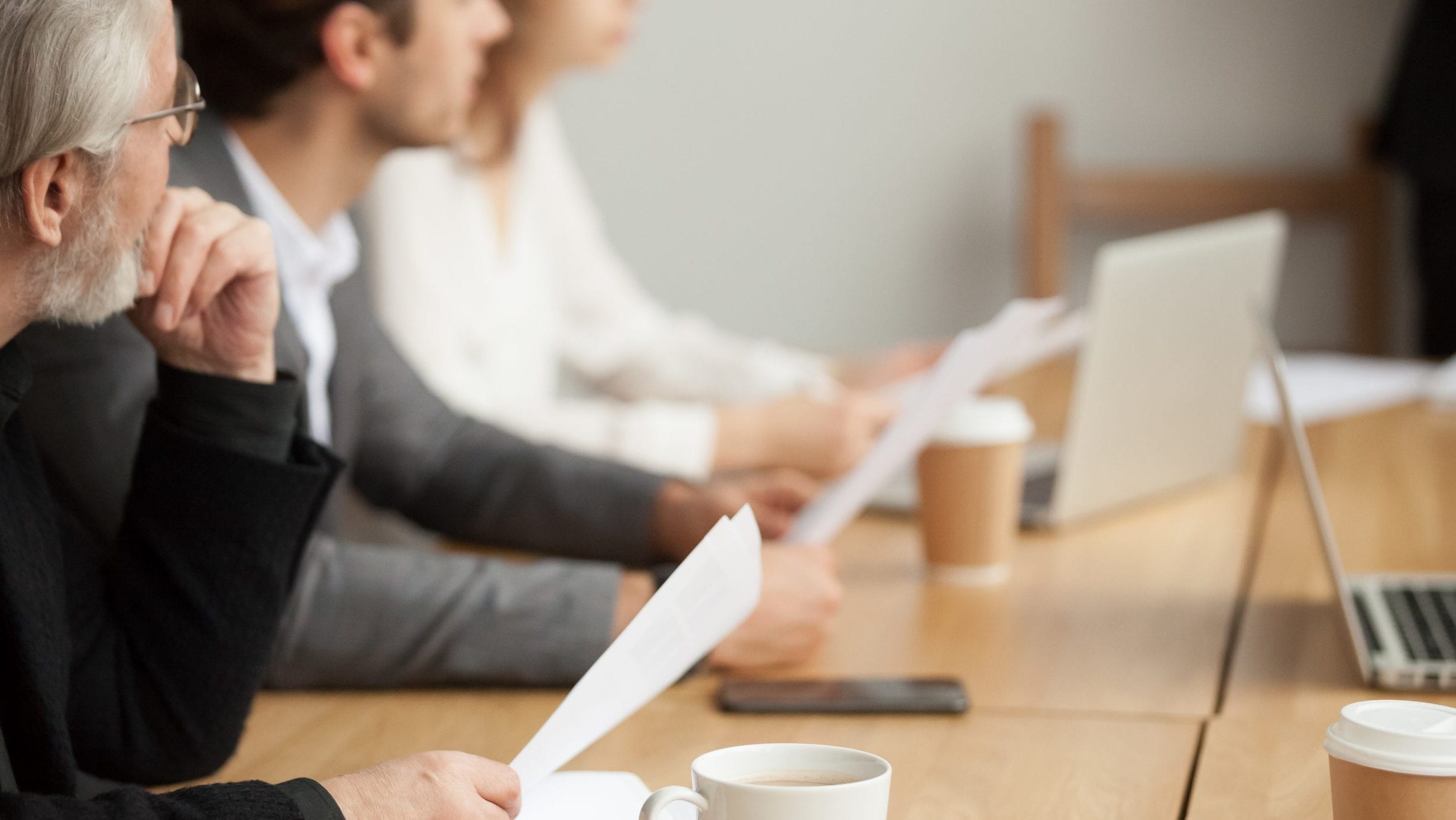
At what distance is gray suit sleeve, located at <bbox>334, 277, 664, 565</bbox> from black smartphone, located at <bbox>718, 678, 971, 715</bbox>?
40 centimetres

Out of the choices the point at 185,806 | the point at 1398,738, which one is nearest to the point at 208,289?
the point at 185,806

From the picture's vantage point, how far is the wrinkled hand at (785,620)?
1.03 meters

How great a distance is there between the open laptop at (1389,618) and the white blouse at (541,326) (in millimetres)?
716

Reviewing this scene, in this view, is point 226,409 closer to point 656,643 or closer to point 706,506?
point 656,643

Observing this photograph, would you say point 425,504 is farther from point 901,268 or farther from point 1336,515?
point 901,268

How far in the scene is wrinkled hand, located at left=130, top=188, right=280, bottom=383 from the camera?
0.89 m

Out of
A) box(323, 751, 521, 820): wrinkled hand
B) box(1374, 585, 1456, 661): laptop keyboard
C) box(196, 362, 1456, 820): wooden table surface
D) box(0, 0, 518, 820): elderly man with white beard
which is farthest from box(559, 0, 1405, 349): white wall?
box(323, 751, 521, 820): wrinkled hand

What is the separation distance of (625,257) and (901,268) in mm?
663

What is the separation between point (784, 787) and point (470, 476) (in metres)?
0.85

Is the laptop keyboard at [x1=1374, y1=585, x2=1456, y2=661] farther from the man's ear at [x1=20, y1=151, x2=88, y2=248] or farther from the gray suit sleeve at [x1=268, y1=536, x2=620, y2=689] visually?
the man's ear at [x1=20, y1=151, x2=88, y2=248]

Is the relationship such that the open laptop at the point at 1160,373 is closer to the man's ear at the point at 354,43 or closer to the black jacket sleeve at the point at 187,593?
the man's ear at the point at 354,43

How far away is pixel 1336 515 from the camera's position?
1.47m

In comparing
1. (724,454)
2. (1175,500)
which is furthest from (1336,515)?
(724,454)

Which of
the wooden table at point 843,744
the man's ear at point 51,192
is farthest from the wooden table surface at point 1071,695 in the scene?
the man's ear at point 51,192
